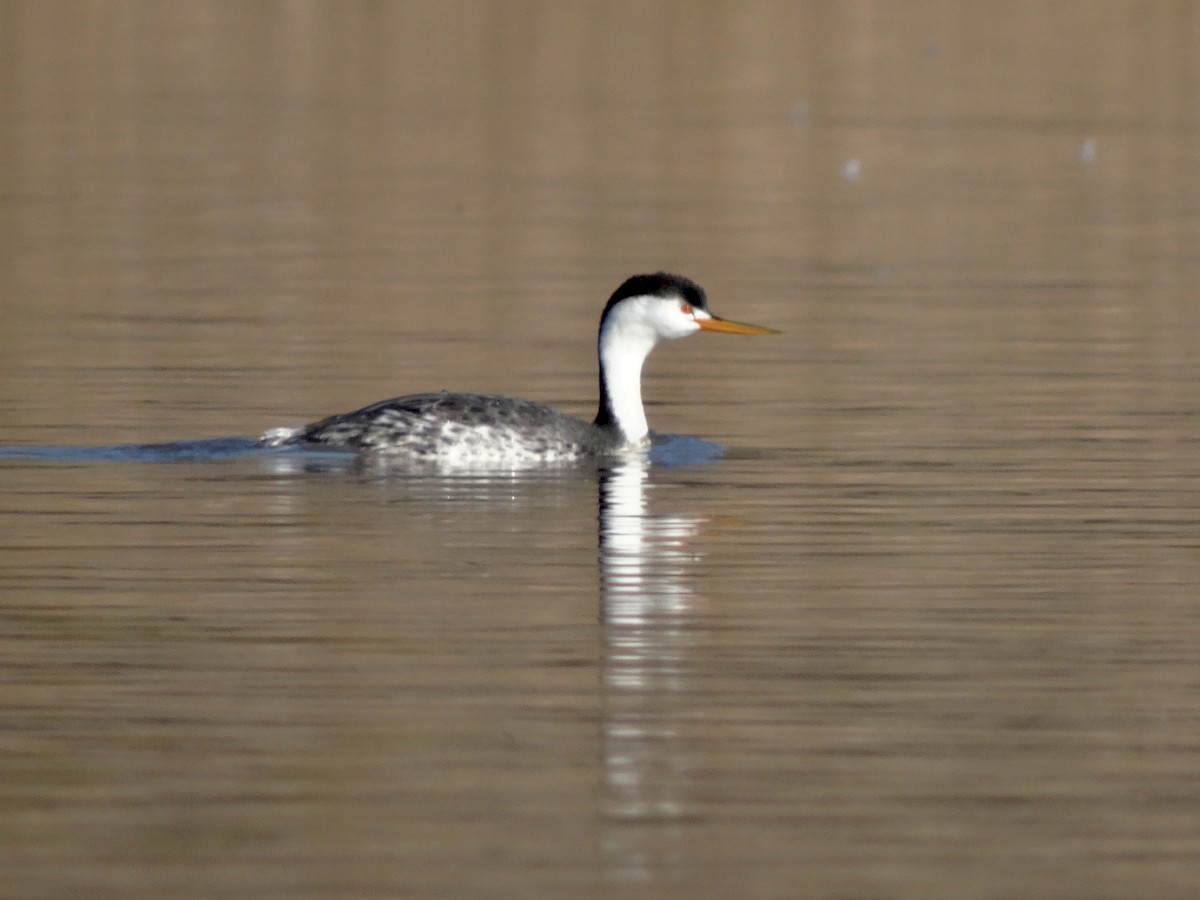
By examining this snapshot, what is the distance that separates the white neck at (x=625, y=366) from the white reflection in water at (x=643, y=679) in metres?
1.64

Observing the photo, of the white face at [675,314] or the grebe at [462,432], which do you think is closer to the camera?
the grebe at [462,432]

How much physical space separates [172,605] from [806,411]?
6.18m

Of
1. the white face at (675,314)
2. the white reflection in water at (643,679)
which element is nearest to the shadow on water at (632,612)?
the white reflection in water at (643,679)

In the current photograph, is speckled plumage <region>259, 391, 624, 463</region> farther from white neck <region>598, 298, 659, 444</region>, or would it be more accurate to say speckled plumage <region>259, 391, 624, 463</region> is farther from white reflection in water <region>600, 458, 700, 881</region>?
white reflection in water <region>600, 458, 700, 881</region>

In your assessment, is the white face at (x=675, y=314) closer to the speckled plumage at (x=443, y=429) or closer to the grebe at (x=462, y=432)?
the grebe at (x=462, y=432)

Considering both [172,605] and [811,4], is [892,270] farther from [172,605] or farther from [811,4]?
[811,4]

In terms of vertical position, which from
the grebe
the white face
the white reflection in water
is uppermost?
the white face

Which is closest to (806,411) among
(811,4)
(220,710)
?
(220,710)

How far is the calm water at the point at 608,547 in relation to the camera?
7.36 metres

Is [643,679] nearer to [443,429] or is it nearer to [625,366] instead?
[443,429]

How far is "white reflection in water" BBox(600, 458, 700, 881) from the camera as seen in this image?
24.0ft

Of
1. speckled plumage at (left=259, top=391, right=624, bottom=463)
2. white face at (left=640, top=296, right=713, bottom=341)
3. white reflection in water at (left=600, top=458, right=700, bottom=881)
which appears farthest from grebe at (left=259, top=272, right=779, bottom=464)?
white reflection in water at (left=600, top=458, right=700, bottom=881)

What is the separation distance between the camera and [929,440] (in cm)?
1439

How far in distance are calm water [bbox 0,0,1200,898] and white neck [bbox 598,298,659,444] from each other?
0.60 meters
